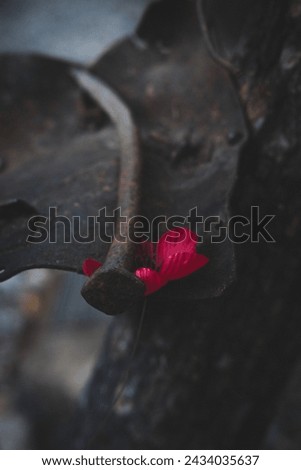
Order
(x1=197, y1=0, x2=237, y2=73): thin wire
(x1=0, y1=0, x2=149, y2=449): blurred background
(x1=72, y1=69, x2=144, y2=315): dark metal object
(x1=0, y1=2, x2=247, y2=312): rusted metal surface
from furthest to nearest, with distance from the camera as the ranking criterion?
(x1=0, y1=0, x2=149, y2=449): blurred background, (x1=197, y1=0, x2=237, y2=73): thin wire, (x1=0, y1=2, x2=247, y2=312): rusted metal surface, (x1=72, y1=69, x2=144, y2=315): dark metal object

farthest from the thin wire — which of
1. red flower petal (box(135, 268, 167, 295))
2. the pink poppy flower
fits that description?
red flower petal (box(135, 268, 167, 295))

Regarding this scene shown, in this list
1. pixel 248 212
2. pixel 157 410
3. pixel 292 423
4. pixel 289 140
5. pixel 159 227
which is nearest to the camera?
pixel 159 227

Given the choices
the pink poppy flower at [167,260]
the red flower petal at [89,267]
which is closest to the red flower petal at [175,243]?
the pink poppy flower at [167,260]

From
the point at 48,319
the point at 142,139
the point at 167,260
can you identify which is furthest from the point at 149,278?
the point at 48,319

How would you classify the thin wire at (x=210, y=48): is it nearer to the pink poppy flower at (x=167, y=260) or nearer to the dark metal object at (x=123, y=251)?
the dark metal object at (x=123, y=251)

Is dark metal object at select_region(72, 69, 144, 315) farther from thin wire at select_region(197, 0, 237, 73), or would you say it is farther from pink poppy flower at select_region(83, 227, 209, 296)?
thin wire at select_region(197, 0, 237, 73)

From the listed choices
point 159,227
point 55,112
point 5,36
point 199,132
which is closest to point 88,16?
point 5,36

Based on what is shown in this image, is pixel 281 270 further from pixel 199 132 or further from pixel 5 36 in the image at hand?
pixel 5 36
